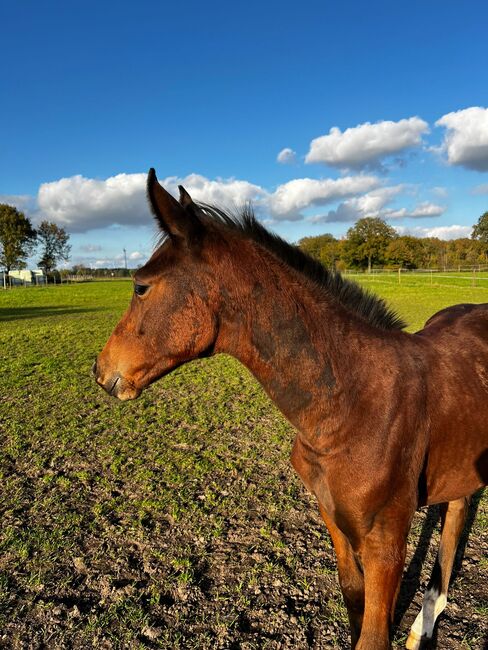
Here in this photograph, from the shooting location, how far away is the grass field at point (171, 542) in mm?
2787

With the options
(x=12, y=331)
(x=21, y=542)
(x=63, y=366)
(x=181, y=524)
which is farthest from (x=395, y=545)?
(x=12, y=331)

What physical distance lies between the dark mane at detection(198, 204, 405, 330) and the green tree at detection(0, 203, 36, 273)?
232 feet

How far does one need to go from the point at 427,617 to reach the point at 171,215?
3.04 meters

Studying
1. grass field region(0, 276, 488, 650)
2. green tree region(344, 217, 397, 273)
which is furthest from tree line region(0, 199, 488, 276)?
grass field region(0, 276, 488, 650)

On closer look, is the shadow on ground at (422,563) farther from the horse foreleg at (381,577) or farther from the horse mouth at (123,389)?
the horse mouth at (123,389)

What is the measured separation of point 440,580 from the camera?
115 inches

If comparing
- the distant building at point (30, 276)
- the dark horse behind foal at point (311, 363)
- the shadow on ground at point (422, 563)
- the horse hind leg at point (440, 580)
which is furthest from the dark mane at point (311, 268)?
the distant building at point (30, 276)

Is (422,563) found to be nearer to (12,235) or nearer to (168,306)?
(168,306)

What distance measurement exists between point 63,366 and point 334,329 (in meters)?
9.28

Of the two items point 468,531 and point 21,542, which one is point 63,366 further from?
point 468,531

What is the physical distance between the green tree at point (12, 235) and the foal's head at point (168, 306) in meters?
70.4

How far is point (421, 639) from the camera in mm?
2686

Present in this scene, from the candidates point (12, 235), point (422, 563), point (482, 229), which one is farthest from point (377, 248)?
point (422, 563)

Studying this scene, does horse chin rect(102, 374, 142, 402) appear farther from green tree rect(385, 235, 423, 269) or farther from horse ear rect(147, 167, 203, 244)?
green tree rect(385, 235, 423, 269)
